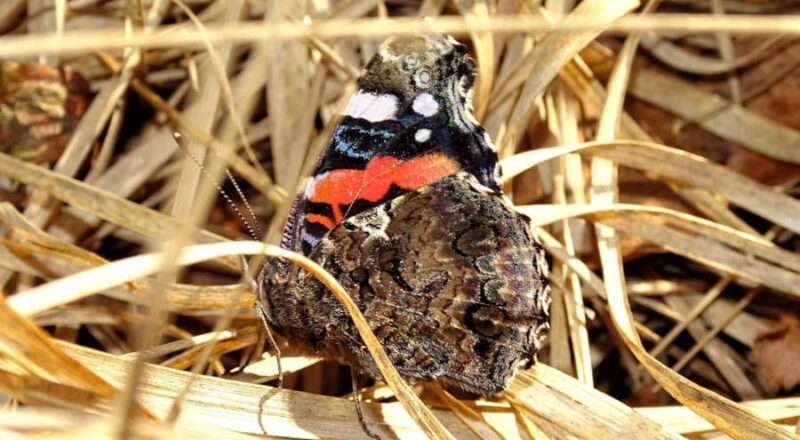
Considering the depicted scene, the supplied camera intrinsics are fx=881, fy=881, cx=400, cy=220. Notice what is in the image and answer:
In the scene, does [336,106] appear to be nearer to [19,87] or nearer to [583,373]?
[19,87]

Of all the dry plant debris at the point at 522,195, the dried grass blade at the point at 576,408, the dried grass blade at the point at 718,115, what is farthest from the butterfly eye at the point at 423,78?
the dried grass blade at the point at 718,115

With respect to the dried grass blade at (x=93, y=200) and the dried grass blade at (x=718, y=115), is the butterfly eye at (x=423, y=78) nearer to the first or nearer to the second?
the dried grass blade at (x=93, y=200)

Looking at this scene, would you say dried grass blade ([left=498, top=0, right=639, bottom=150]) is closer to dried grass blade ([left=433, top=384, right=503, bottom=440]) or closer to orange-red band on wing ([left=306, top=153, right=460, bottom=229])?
orange-red band on wing ([left=306, top=153, right=460, bottom=229])

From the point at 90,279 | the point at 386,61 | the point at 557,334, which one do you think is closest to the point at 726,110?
the point at 557,334

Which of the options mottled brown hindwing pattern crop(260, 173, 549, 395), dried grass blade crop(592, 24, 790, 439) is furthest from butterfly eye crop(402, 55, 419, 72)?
dried grass blade crop(592, 24, 790, 439)

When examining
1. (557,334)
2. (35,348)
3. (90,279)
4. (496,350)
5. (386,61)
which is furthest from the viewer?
(557,334)

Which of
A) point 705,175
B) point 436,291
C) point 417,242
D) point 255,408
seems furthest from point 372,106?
point 705,175

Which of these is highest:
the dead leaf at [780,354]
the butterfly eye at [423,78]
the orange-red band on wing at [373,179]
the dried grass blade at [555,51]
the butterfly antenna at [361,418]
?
the dried grass blade at [555,51]
